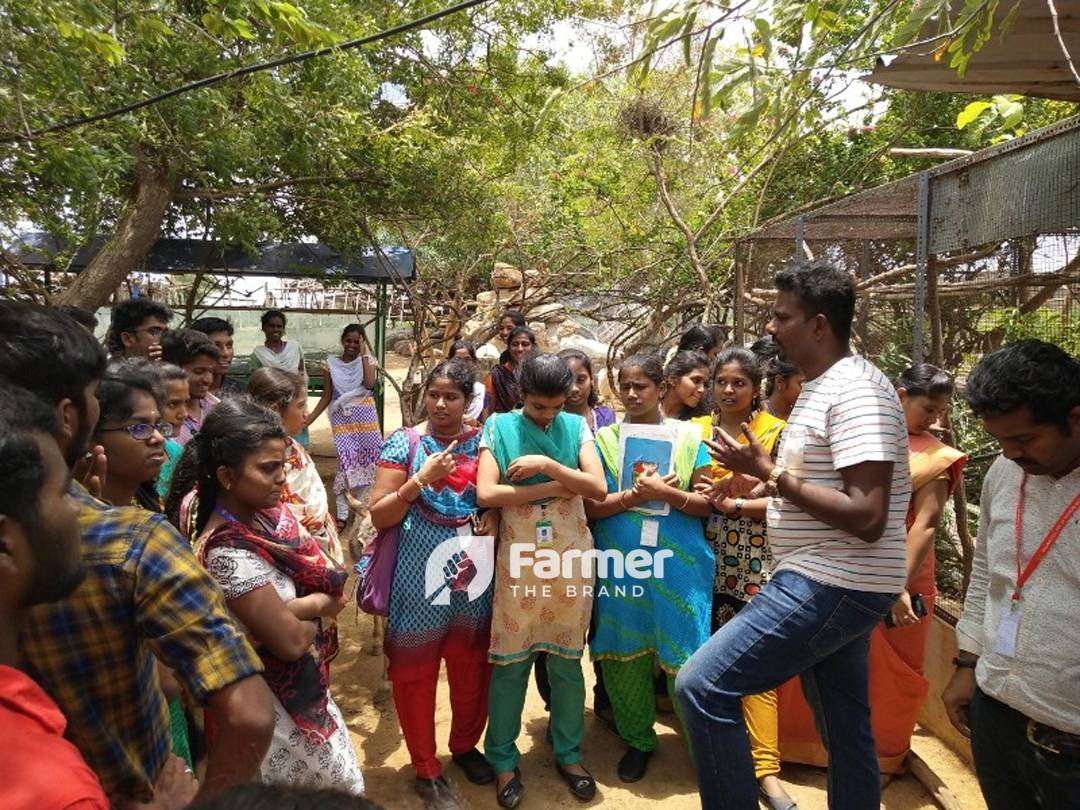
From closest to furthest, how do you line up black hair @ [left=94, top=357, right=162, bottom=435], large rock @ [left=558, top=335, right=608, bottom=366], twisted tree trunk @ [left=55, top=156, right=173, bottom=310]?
black hair @ [left=94, top=357, right=162, bottom=435]
twisted tree trunk @ [left=55, top=156, right=173, bottom=310]
large rock @ [left=558, top=335, right=608, bottom=366]

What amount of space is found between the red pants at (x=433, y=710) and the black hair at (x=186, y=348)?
5.87 feet

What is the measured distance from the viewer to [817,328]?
82.6 inches

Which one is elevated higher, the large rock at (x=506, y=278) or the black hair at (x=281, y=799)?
the large rock at (x=506, y=278)

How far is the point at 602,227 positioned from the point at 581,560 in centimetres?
747

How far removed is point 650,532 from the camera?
3.05 meters

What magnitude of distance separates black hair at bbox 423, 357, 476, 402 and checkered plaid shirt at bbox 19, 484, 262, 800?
1.68m

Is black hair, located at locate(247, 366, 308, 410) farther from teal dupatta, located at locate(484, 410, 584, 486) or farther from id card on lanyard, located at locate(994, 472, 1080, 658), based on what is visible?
id card on lanyard, located at locate(994, 472, 1080, 658)

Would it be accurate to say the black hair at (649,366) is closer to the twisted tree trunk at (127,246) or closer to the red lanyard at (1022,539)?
the red lanyard at (1022,539)

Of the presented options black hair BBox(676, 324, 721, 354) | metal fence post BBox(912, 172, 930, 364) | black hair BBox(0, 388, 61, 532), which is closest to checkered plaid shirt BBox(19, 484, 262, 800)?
black hair BBox(0, 388, 61, 532)

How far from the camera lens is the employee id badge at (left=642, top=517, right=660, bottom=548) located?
9.96 feet

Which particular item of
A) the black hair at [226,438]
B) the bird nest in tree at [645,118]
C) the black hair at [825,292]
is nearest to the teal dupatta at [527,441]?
the black hair at [226,438]

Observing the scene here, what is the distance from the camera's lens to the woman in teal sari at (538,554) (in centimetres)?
284

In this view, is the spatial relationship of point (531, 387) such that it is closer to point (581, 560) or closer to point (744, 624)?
point (581, 560)

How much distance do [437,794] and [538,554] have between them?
99 cm
